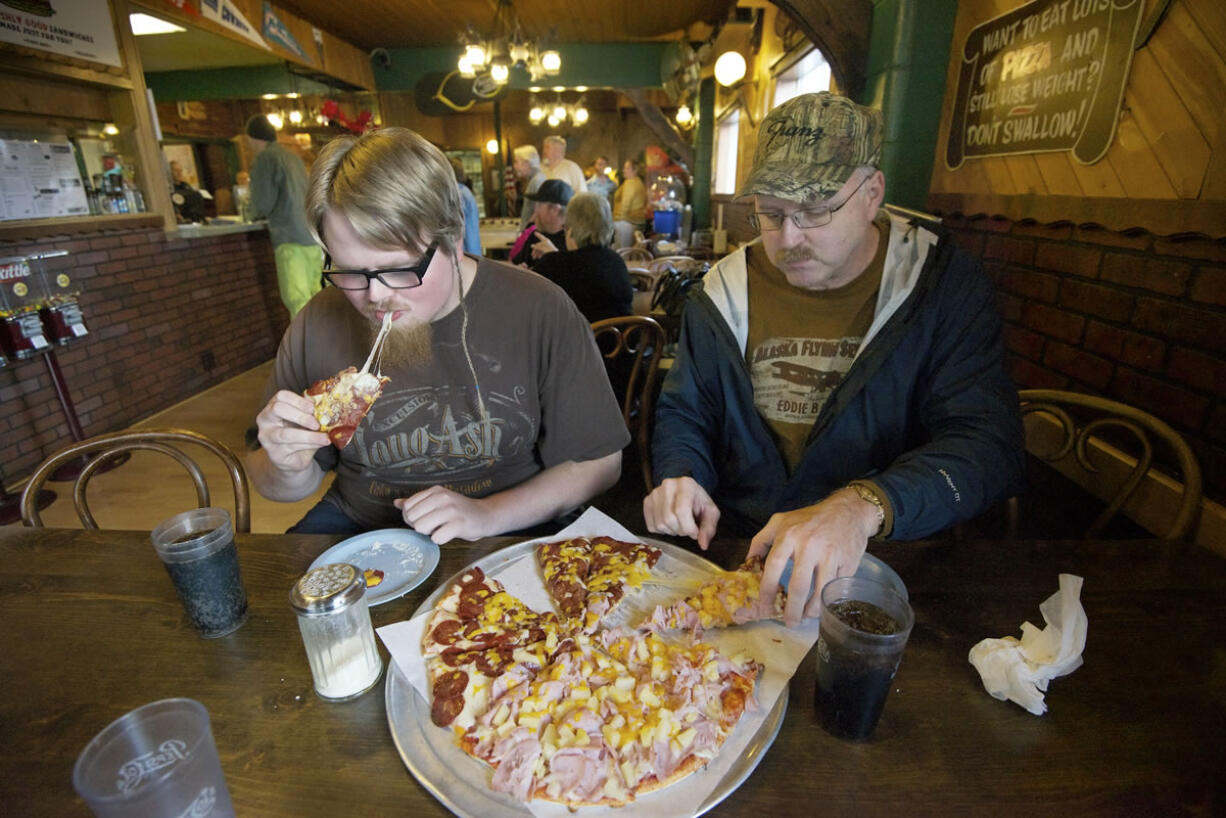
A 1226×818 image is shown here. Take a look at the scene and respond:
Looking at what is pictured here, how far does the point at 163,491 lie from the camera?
3545 mm

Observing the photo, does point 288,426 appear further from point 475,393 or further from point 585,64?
point 585,64

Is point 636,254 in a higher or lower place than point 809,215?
lower

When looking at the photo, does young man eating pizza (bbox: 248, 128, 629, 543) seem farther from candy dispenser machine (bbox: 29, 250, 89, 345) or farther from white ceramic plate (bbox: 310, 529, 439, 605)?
candy dispenser machine (bbox: 29, 250, 89, 345)

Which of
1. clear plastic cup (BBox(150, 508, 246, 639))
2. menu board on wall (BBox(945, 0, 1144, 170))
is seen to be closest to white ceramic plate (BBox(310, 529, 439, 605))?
clear plastic cup (BBox(150, 508, 246, 639))

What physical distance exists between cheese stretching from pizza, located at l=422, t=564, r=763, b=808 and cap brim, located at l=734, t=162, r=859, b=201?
1.00 m

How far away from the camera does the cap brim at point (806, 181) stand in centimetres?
139

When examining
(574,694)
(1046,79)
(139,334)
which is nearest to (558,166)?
(139,334)

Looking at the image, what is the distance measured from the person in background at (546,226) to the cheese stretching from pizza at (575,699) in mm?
3630

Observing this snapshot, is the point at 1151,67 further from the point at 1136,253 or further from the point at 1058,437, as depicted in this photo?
the point at 1058,437

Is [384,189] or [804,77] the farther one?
[804,77]

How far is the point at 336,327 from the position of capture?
5.07 feet

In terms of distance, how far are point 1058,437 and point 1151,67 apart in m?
0.95

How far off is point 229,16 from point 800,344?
6.55 meters

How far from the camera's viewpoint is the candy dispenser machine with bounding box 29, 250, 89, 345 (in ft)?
11.1
